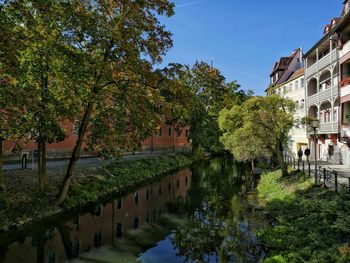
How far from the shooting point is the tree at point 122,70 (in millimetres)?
15438

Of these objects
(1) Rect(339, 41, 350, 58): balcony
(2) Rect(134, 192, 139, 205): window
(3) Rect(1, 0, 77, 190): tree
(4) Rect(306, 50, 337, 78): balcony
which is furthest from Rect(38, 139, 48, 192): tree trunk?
(4) Rect(306, 50, 337, 78): balcony

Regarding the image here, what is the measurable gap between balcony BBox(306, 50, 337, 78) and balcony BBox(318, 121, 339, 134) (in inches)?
214

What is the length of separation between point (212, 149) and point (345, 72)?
126 feet

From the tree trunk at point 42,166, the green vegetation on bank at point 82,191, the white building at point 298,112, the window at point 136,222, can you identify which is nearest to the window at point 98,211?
the green vegetation on bank at point 82,191

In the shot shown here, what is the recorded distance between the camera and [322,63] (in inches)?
1181

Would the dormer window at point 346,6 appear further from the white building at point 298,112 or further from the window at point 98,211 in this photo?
the window at point 98,211

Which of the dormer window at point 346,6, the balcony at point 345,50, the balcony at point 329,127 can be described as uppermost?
the dormer window at point 346,6

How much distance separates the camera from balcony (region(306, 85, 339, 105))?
27.3m

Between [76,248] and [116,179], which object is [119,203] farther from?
[76,248]

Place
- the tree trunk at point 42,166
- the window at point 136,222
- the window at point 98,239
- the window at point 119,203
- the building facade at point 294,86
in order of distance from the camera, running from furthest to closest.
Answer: the building facade at point 294,86
the window at point 119,203
the tree trunk at point 42,166
the window at point 136,222
the window at point 98,239

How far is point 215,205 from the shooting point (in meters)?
19.3

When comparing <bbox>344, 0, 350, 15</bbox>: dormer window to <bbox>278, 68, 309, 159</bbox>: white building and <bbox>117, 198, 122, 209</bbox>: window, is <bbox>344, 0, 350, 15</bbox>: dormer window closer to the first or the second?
<bbox>278, 68, 309, 159</bbox>: white building

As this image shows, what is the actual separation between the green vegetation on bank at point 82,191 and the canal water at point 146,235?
86cm

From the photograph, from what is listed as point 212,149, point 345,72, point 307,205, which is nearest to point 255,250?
point 307,205
